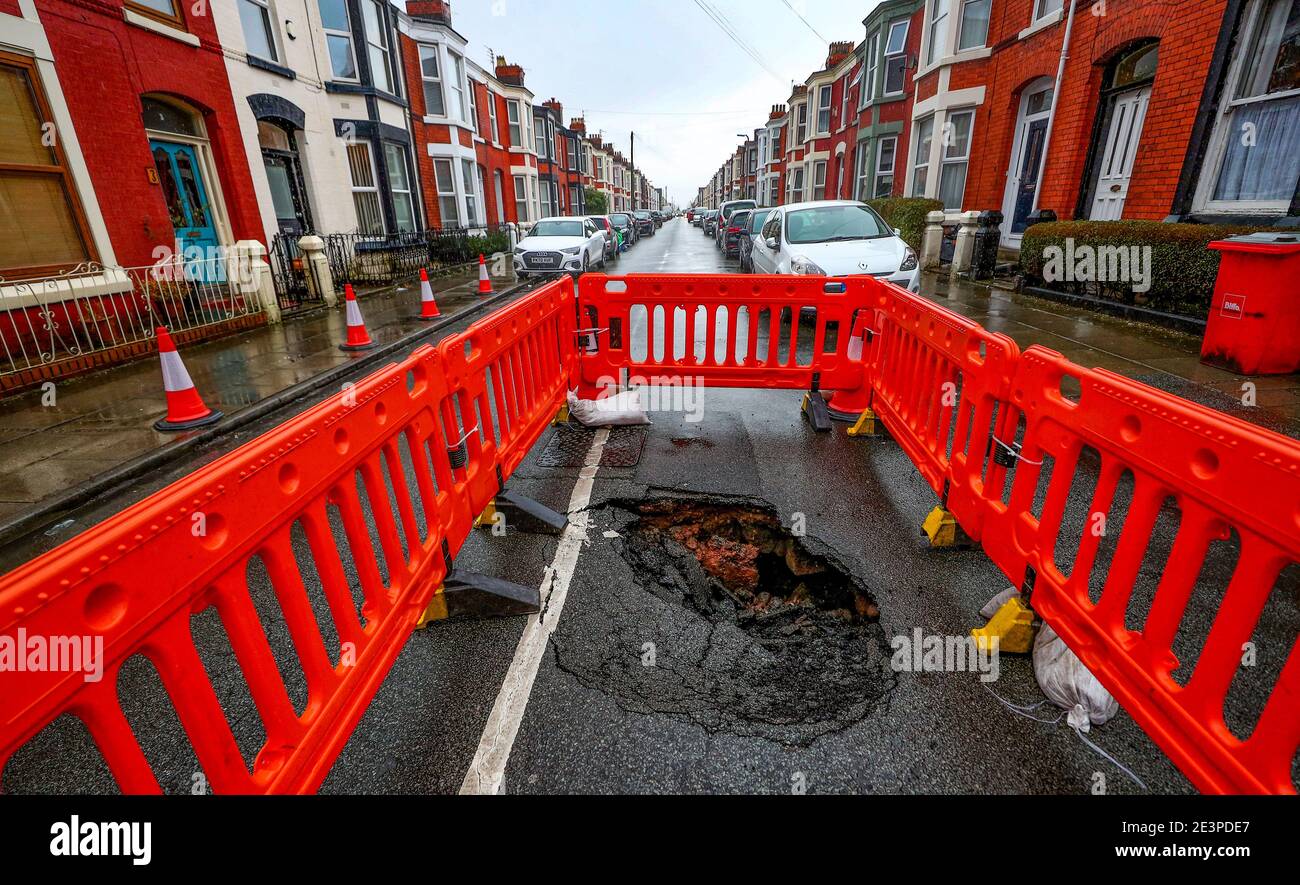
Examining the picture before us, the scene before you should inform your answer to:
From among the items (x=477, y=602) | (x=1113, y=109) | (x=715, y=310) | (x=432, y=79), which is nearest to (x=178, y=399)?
(x=477, y=602)

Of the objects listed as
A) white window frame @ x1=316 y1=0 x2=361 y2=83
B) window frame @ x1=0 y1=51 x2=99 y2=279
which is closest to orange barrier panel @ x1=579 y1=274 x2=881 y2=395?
window frame @ x1=0 y1=51 x2=99 y2=279

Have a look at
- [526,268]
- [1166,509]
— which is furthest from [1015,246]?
[1166,509]

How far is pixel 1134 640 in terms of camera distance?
1945mm

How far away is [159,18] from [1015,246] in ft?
57.2

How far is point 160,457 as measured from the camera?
4824 millimetres

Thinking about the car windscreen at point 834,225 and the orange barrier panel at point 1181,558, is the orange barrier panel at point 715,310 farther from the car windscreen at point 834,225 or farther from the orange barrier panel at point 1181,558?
the car windscreen at point 834,225

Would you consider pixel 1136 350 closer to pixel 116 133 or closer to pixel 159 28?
pixel 116 133

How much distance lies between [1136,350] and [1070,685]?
6333mm

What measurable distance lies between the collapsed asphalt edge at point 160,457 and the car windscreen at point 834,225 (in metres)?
6.69

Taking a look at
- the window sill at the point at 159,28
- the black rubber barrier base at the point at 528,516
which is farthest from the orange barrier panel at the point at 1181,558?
the window sill at the point at 159,28

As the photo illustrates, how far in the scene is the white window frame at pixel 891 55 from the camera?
2258cm

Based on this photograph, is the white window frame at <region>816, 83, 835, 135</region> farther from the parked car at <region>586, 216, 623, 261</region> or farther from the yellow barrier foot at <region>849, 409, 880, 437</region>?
the yellow barrier foot at <region>849, 409, 880, 437</region>

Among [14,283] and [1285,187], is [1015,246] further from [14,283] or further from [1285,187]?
[14,283]

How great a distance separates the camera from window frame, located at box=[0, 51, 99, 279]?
7.19 metres
